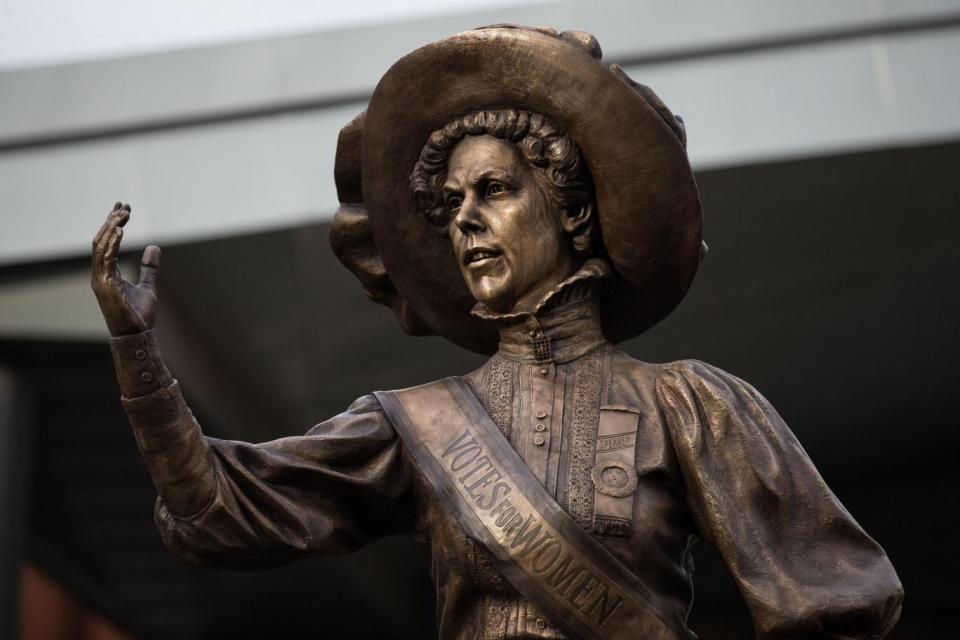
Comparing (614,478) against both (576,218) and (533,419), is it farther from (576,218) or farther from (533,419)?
(576,218)

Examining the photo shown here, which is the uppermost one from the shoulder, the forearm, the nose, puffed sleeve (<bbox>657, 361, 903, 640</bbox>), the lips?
the nose

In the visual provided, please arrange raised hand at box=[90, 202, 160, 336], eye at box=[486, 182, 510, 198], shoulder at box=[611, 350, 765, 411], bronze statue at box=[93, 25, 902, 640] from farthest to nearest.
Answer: eye at box=[486, 182, 510, 198]
shoulder at box=[611, 350, 765, 411]
bronze statue at box=[93, 25, 902, 640]
raised hand at box=[90, 202, 160, 336]

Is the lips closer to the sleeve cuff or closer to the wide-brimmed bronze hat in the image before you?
the wide-brimmed bronze hat

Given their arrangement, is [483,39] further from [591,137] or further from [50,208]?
[50,208]

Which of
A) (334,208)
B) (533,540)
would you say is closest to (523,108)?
(533,540)

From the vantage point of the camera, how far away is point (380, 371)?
11.3 meters

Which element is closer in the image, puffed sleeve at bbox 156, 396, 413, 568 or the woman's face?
puffed sleeve at bbox 156, 396, 413, 568

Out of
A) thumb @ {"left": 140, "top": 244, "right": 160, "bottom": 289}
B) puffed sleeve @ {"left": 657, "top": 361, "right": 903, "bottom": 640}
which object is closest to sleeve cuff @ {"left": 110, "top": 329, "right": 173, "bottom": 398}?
thumb @ {"left": 140, "top": 244, "right": 160, "bottom": 289}

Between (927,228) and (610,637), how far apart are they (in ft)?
23.3

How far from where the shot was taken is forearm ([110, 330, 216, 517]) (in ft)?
10.8

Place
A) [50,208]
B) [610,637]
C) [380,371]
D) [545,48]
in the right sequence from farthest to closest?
[380,371] < [50,208] < [545,48] < [610,637]

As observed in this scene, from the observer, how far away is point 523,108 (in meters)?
3.71

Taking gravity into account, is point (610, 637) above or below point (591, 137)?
below

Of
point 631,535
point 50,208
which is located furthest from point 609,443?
point 50,208
